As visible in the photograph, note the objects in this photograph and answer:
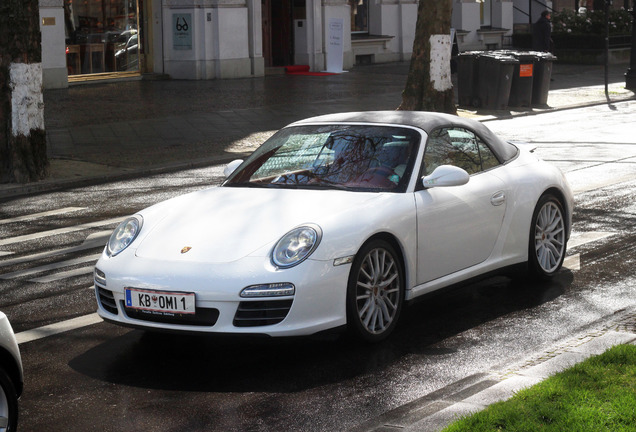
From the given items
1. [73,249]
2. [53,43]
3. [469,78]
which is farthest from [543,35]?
[73,249]

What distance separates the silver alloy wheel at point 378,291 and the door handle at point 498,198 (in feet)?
3.95

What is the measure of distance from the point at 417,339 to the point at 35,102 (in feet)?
31.0

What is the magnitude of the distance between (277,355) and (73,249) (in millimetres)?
4114

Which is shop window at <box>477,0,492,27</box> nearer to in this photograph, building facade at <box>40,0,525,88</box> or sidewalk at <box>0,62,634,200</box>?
building facade at <box>40,0,525,88</box>

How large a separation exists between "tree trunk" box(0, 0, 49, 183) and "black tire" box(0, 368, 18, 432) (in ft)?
33.8

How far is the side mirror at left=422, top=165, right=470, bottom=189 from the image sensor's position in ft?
23.1

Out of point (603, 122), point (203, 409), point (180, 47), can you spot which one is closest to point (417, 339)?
point (203, 409)

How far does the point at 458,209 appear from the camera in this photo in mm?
7305

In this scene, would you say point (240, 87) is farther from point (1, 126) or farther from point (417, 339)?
point (417, 339)

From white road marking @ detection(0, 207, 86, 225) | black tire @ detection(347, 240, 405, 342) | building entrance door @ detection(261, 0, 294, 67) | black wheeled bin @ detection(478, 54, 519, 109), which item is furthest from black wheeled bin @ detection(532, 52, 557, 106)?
black tire @ detection(347, 240, 405, 342)

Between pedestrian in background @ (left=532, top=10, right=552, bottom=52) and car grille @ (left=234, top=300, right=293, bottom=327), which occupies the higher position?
pedestrian in background @ (left=532, top=10, right=552, bottom=52)

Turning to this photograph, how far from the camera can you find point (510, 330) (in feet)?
23.1

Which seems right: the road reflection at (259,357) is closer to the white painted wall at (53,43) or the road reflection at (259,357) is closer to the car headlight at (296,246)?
the car headlight at (296,246)

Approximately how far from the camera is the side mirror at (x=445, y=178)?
23.1 ft
